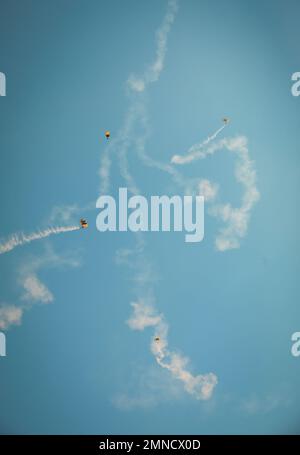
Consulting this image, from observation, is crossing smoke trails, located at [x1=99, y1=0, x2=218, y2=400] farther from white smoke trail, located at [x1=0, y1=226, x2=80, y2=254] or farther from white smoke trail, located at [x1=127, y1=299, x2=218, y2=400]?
white smoke trail, located at [x1=0, y1=226, x2=80, y2=254]

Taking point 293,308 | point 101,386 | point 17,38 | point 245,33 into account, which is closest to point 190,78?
point 245,33

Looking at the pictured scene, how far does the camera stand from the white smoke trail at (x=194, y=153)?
3154mm

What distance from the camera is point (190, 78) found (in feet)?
10.3

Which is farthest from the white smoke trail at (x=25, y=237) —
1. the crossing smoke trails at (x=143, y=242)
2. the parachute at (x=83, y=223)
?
the crossing smoke trails at (x=143, y=242)

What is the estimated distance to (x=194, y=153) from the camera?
3.16 m

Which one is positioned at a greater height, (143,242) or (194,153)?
(194,153)

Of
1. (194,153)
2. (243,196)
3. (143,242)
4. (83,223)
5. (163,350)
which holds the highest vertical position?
(194,153)

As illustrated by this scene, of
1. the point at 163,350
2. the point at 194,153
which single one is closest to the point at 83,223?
the point at 194,153

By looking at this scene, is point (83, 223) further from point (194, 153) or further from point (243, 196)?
point (243, 196)

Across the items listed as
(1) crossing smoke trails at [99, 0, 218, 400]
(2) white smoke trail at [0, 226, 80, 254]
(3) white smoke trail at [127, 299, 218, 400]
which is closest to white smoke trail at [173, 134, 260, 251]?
(1) crossing smoke trails at [99, 0, 218, 400]

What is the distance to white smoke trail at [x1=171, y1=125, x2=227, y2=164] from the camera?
3154 millimetres

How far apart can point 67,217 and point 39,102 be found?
3.77ft

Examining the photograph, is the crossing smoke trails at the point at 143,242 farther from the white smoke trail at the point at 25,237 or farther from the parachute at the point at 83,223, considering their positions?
the white smoke trail at the point at 25,237

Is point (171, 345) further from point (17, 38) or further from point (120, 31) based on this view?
point (17, 38)
